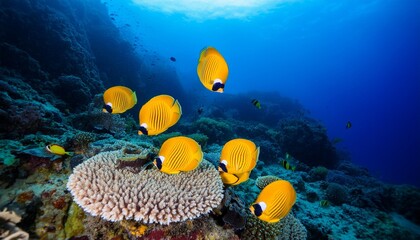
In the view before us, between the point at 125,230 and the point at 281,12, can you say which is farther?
the point at 281,12

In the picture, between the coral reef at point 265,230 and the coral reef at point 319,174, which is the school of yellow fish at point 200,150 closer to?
the coral reef at point 265,230

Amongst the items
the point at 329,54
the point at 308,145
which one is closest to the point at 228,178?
the point at 308,145

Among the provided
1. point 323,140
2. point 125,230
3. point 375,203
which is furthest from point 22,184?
point 323,140

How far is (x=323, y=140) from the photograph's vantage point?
13531 millimetres

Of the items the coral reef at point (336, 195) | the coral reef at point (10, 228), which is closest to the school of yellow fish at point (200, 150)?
the coral reef at point (10, 228)

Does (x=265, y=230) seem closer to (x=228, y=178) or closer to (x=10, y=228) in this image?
(x=228, y=178)

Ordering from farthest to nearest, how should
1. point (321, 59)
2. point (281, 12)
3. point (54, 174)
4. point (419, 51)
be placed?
1. point (321, 59)
2. point (419, 51)
3. point (281, 12)
4. point (54, 174)

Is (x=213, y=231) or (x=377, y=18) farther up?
(x=377, y=18)

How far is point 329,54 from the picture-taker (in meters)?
96.2

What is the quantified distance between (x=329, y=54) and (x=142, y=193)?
111380 mm

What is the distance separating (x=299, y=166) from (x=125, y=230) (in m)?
11.1

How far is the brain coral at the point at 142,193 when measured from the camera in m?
2.31

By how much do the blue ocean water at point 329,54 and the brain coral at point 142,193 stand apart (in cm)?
2781

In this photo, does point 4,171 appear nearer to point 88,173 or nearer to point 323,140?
point 88,173
